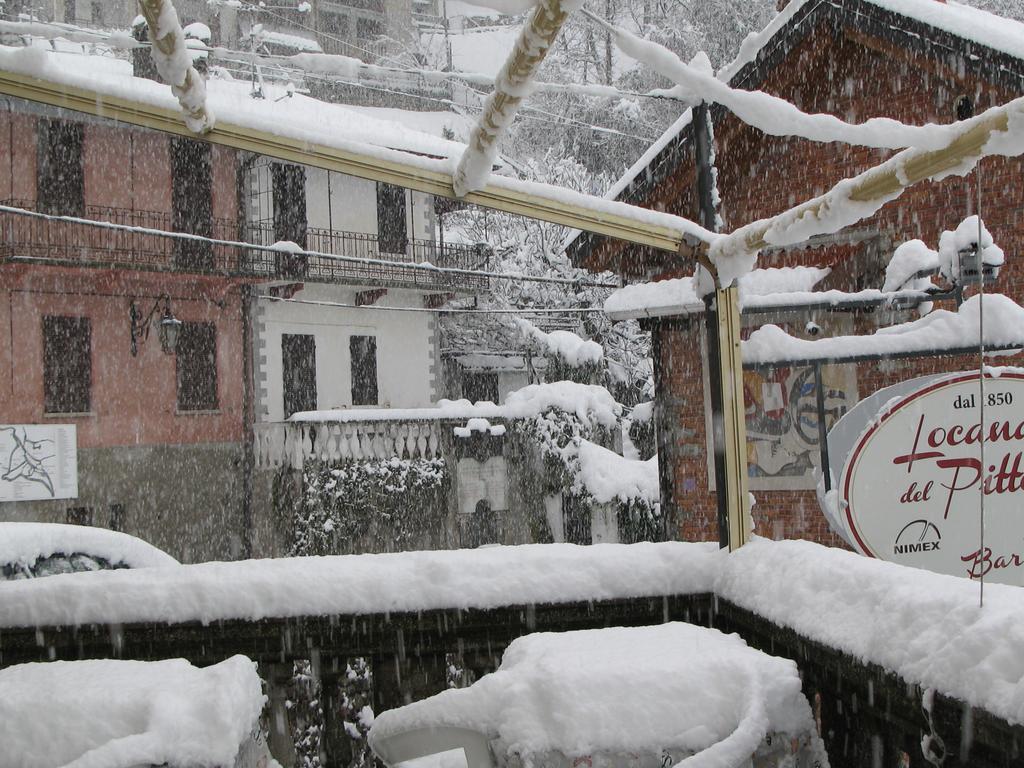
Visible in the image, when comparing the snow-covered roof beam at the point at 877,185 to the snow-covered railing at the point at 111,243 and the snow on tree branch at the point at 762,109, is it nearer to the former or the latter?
the snow on tree branch at the point at 762,109

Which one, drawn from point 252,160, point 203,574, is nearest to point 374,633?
point 203,574

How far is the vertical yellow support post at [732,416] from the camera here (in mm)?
3457

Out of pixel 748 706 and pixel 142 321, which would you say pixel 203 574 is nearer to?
pixel 748 706

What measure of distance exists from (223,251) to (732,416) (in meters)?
19.1

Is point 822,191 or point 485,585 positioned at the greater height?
point 822,191

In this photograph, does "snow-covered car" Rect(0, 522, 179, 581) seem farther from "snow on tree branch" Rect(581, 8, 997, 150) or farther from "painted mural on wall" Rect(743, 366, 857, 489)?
"snow on tree branch" Rect(581, 8, 997, 150)

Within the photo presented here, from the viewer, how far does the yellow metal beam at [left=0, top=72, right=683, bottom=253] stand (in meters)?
2.87

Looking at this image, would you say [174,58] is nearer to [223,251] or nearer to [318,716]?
[318,716]

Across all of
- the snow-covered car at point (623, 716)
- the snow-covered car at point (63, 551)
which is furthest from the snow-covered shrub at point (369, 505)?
the snow-covered car at point (623, 716)

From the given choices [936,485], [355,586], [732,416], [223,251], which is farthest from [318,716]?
[223,251]

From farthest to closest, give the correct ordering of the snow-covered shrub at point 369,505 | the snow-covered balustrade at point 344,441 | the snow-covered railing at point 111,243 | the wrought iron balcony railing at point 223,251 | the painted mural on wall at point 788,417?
the snow-covered balustrade at point 344,441 → the snow-covered shrub at point 369,505 → the wrought iron balcony railing at point 223,251 → the snow-covered railing at point 111,243 → the painted mural on wall at point 788,417

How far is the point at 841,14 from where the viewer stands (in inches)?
304

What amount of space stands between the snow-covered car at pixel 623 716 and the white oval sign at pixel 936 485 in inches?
80.5

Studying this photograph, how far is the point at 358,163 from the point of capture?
3096mm
